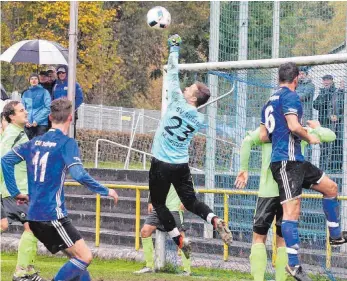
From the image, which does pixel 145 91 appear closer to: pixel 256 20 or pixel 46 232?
pixel 256 20

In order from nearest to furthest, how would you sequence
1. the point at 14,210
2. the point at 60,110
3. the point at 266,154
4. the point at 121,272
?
the point at 60,110, the point at 266,154, the point at 14,210, the point at 121,272

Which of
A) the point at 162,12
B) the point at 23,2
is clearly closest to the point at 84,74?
the point at 23,2

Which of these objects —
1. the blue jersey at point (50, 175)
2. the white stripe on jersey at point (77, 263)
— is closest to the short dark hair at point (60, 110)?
the blue jersey at point (50, 175)

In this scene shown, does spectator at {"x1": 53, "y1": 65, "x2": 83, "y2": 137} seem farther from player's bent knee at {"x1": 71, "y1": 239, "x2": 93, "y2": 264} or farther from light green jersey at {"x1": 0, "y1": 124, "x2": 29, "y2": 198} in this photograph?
player's bent knee at {"x1": 71, "y1": 239, "x2": 93, "y2": 264}

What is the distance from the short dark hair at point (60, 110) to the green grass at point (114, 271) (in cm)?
327

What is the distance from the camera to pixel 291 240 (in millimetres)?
10648

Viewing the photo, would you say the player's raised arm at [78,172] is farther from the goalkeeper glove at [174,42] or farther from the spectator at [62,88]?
the spectator at [62,88]

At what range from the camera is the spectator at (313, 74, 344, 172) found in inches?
529

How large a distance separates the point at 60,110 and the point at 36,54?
26.5 ft

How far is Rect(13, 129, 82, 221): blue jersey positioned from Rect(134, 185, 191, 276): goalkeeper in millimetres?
4204

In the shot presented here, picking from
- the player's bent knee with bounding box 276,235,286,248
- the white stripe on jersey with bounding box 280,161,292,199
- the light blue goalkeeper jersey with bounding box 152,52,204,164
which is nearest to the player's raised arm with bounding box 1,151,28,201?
the light blue goalkeeper jersey with bounding box 152,52,204,164

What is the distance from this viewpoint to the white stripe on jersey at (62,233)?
32.2 feet

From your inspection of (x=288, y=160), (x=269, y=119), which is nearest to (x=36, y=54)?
(x=269, y=119)

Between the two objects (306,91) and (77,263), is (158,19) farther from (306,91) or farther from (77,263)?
(77,263)
